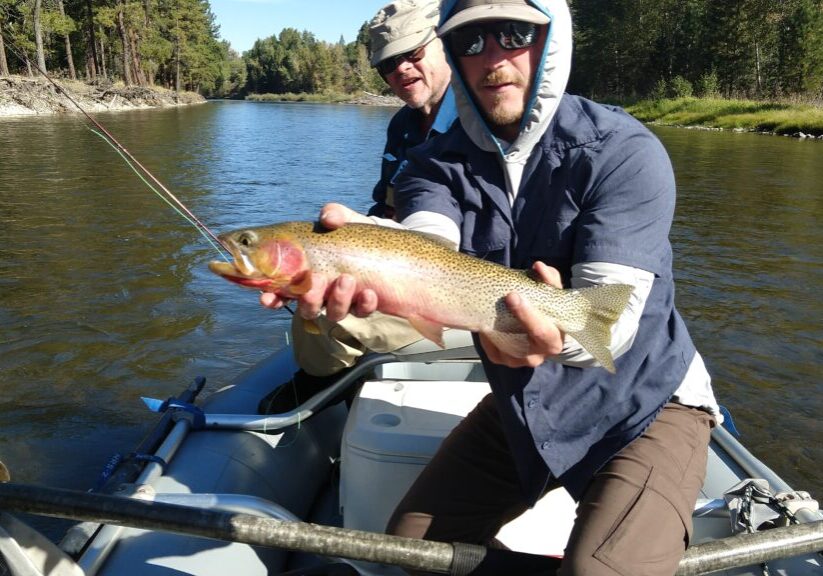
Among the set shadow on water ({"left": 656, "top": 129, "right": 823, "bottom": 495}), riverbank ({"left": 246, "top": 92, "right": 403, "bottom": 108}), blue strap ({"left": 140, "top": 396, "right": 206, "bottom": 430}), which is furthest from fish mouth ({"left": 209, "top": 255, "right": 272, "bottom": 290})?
riverbank ({"left": 246, "top": 92, "right": 403, "bottom": 108})

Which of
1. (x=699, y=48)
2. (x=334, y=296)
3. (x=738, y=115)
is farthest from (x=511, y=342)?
(x=699, y=48)

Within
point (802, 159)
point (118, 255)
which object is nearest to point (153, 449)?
point (118, 255)

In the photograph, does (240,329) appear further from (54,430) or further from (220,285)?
(54,430)

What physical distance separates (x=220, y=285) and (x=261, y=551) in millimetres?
8021

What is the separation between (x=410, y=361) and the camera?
377cm

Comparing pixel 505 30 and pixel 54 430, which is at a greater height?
pixel 505 30

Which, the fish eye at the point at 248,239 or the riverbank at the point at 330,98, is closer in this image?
the fish eye at the point at 248,239

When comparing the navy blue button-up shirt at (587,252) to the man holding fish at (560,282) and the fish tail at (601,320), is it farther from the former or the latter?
the fish tail at (601,320)

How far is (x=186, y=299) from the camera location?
991 cm

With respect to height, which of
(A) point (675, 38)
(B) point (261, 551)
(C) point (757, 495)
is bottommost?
(B) point (261, 551)

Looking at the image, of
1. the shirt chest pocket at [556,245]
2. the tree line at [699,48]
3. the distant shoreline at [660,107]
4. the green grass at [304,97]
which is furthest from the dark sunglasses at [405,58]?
the green grass at [304,97]

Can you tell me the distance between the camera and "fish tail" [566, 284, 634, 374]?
2.23 metres

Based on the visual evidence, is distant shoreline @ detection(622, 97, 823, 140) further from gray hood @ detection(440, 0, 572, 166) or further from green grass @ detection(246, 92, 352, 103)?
green grass @ detection(246, 92, 352, 103)

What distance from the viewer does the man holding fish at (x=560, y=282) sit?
231cm
